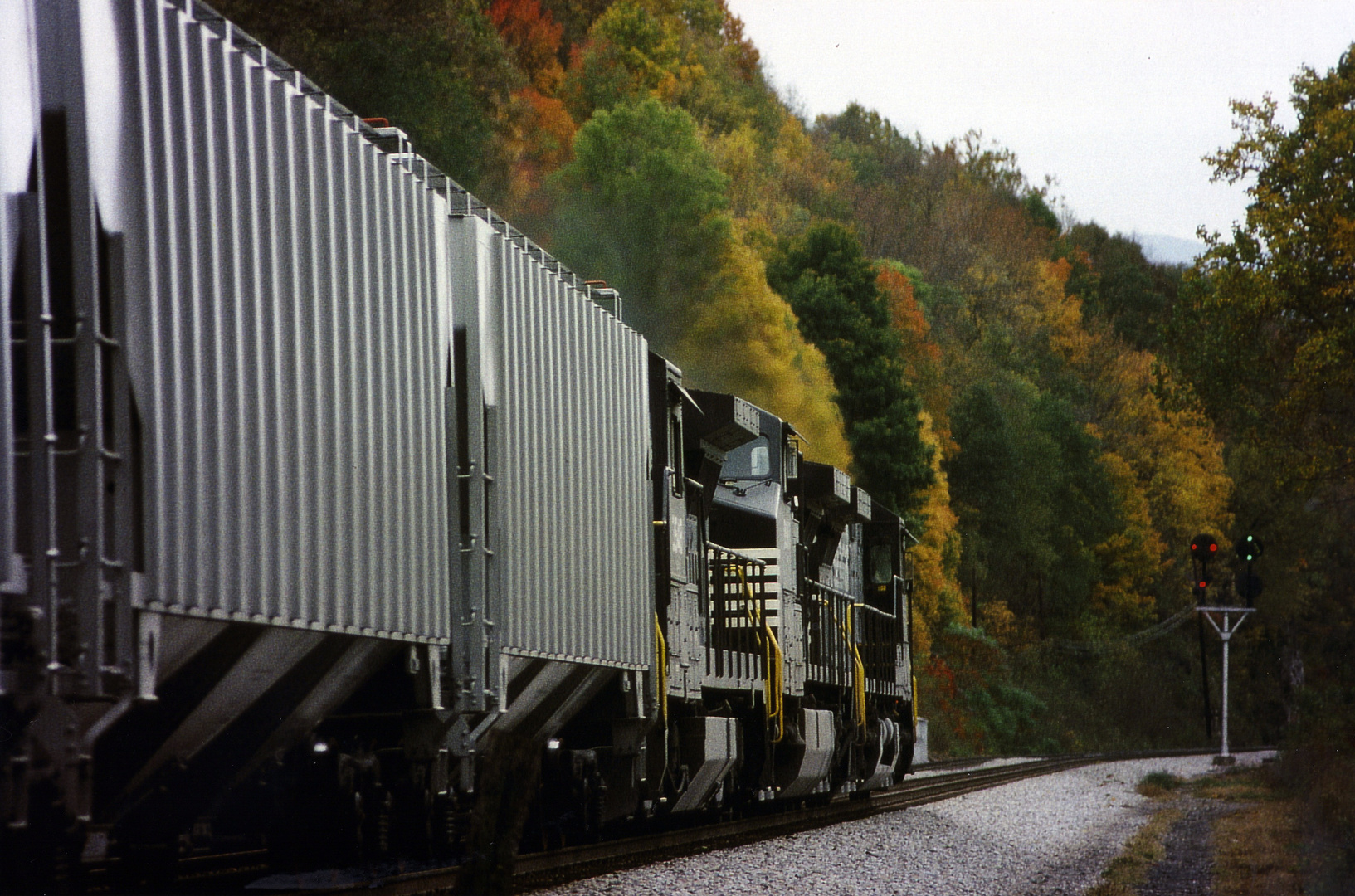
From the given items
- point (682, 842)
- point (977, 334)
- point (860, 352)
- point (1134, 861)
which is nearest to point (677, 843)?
point (682, 842)

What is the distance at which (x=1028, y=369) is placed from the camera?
7506cm

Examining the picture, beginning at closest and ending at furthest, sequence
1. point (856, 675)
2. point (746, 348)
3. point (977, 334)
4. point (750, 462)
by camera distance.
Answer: point (750, 462) → point (856, 675) → point (746, 348) → point (977, 334)

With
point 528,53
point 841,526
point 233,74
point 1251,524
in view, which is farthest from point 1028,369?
point 233,74

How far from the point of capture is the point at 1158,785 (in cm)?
2820

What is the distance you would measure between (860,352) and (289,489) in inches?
1812

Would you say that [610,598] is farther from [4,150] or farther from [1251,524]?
[1251,524]

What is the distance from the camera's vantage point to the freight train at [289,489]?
4.62 m

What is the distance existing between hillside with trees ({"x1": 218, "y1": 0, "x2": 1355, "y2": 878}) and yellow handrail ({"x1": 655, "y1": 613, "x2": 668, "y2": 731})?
9.99 meters

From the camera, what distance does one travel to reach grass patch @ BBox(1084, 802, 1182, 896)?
36.8 feet

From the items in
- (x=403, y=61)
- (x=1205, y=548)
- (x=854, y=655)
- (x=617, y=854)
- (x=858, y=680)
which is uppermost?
(x=403, y=61)

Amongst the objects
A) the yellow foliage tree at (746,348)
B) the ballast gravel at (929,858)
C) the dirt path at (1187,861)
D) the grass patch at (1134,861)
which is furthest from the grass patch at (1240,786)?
the yellow foliage tree at (746,348)

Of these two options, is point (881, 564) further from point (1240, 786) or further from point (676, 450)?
point (676, 450)

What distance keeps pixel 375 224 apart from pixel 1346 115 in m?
22.3

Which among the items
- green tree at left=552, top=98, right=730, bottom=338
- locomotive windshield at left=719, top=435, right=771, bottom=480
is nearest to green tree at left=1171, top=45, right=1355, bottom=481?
locomotive windshield at left=719, top=435, right=771, bottom=480
